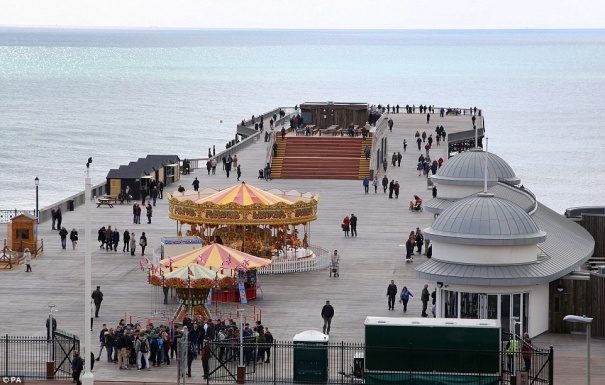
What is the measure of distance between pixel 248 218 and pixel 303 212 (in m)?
2.43

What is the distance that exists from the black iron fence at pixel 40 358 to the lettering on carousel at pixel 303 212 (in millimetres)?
16477

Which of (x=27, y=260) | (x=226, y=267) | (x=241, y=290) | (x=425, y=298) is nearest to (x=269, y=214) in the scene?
(x=241, y=290)

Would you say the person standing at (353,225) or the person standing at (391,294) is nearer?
the person standing at (391,294)

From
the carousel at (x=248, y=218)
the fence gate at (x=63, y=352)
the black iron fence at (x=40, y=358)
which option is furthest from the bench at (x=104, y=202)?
the fence gate at (x=63, y=352)

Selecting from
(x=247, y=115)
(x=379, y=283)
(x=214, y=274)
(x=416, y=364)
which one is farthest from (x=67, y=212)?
(x=247, y=115)

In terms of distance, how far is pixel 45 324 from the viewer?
43594mm

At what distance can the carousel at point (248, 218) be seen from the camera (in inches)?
2097

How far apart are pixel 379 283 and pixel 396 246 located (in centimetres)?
892

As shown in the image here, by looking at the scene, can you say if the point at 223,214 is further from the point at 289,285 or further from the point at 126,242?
the point at 126,242

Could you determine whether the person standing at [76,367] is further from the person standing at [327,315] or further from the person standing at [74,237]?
the person standing at [74,237]

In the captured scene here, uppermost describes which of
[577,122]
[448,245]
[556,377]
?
[577,122]

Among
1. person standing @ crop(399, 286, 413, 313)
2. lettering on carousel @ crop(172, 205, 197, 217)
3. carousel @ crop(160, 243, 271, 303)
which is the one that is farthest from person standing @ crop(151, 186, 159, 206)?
person standing @ crop(399, 286, 413, 313)

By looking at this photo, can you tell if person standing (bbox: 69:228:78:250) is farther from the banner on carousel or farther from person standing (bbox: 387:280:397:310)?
person standing (bbox: 387:280:397:310)

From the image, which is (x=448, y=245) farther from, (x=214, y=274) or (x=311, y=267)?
(x=311, y=267)
